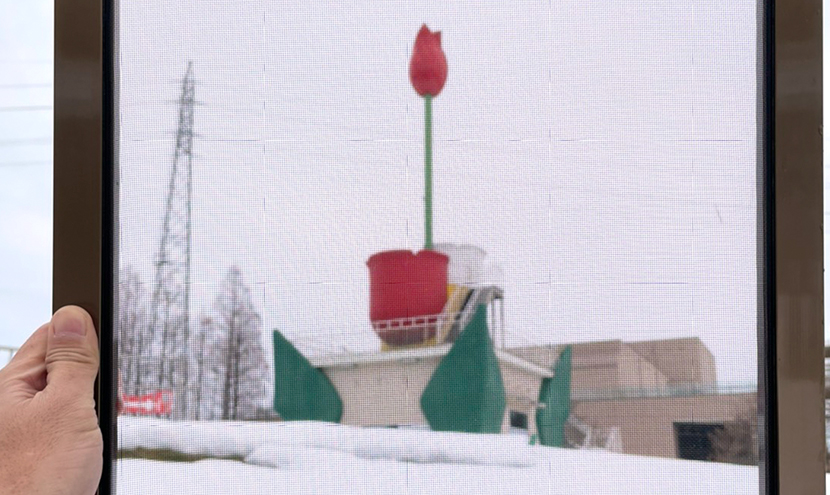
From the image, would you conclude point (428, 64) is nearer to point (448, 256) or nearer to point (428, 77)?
point (428, 77)

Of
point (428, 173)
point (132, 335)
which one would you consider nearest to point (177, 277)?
point (132, 335)

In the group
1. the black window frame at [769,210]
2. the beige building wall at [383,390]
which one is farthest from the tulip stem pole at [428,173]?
the black window frame at [769,210]

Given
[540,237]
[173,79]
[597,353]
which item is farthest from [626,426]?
[173,79]

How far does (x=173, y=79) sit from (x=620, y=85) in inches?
18.7

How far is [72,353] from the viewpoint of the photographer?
2.01 feet

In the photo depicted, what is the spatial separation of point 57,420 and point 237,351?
19cm

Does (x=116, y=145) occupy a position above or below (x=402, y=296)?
above

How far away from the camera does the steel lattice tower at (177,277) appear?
620 mm

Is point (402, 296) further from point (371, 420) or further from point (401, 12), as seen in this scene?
point (401, 12)

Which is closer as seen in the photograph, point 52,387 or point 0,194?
point 52,387

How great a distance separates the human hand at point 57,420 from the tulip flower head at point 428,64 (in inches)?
16.9

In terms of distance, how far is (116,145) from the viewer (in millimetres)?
643

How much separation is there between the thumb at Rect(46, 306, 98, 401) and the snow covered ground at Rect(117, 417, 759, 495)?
75 millimetres

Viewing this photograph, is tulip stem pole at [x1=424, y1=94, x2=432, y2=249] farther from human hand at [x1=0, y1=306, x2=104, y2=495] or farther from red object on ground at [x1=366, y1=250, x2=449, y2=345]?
human hand at [x1=0, y1=306, x2=104, y2=495]
